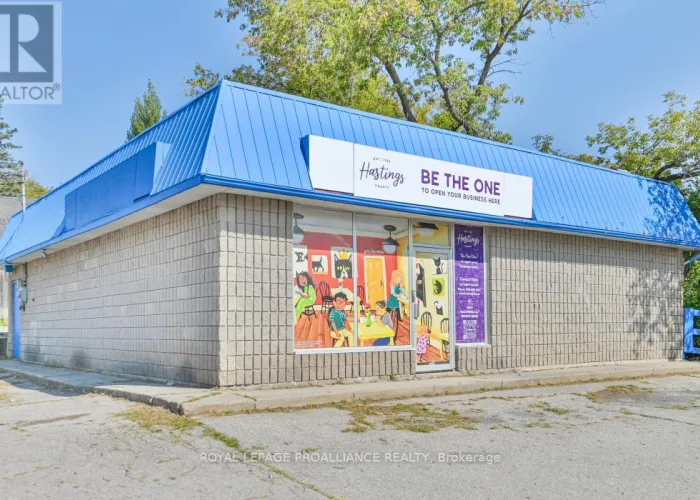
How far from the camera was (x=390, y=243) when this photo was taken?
1173cm

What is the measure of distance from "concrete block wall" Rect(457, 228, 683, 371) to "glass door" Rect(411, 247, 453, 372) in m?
0.52

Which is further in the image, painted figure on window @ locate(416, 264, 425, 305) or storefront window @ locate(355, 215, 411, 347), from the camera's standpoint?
painted figure on window @ locate(416, 264, 425, 305)

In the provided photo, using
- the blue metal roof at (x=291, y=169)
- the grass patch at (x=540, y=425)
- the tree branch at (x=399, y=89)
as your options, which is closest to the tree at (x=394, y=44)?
the tree branch at (x=399, y=89)

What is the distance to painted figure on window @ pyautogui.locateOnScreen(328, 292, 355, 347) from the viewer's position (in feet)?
35.2

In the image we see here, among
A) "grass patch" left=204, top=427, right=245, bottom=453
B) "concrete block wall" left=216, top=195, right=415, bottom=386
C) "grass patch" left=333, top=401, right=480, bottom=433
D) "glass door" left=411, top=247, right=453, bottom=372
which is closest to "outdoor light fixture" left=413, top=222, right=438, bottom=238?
"glass door" left=411, top=247, right=453, bottom=372

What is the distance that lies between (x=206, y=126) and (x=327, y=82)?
15.8m

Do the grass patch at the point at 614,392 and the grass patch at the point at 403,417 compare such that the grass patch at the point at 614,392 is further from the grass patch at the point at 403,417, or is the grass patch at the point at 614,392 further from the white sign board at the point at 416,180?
the white sign board at the point at 416,180

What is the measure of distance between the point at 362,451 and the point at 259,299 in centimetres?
401

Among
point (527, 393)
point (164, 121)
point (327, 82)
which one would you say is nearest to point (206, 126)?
point (164, 121)

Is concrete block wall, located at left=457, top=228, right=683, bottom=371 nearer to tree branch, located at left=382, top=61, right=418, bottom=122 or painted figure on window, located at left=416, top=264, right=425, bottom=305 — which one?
painted figure on window, located at left=416, top=264, right=425, bottom=305

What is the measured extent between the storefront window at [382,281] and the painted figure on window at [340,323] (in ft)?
0.86

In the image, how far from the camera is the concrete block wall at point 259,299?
9.44 meters

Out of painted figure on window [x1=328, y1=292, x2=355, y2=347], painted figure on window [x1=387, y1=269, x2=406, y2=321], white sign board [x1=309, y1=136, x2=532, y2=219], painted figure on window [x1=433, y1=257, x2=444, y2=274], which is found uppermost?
white sign board [x1=309, y1=136, x2=532, y2=219]

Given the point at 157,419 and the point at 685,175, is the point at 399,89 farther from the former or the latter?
the point at 157,419
